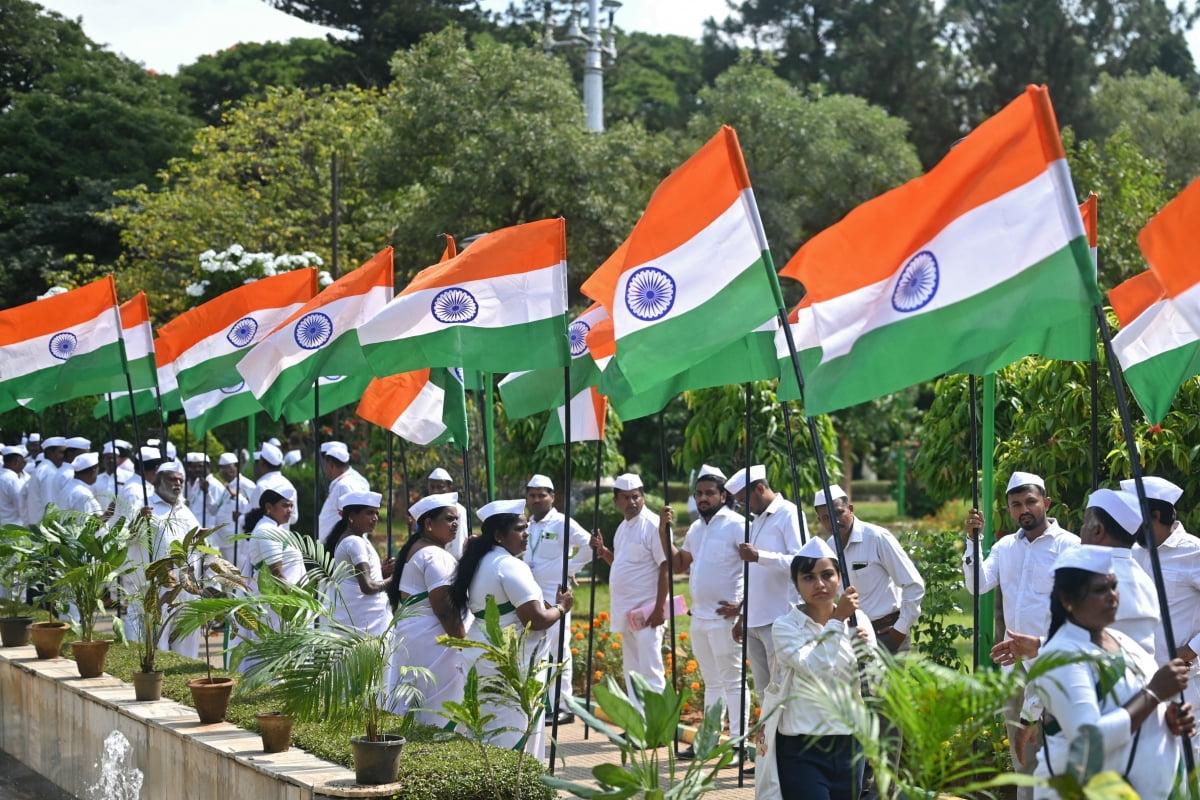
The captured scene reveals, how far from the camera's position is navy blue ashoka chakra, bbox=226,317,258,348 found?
484 inches

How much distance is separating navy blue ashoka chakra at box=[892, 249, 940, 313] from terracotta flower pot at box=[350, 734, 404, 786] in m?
3.05

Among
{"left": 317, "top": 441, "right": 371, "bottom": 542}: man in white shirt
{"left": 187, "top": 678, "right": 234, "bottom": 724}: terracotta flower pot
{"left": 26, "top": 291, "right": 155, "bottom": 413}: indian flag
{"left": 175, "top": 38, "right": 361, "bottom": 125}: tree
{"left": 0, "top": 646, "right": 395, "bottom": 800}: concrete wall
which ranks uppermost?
{"left": 175, "top": 38, "right": 361, "bottom": 125}: tree

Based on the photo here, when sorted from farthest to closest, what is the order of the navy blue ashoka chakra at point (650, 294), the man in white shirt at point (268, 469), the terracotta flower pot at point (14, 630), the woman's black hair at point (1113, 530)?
the man in white shirt at point (268, 469)
the terracotta flower pot at point (14, 630)
the navy blue ashoka chakra at point (650, 294)
the woman's black hair at point (1113, 530)

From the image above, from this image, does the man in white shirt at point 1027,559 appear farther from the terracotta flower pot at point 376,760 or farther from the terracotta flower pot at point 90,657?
the terracotta flower pot at point 90,657

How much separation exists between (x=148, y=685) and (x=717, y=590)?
380 centimetres

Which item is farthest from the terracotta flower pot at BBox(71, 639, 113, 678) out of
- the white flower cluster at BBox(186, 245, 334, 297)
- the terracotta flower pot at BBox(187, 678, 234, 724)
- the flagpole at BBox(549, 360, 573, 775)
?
the white flower cluster at BBox(186, 245, 334, 297)

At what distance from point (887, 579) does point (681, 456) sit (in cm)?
776

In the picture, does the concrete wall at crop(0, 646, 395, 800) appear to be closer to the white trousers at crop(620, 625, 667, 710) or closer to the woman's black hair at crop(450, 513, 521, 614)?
the woman's black hair at crop(450, 513, 521, 614)

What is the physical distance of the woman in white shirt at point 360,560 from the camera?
9.00m

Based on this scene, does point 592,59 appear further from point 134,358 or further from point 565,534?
point 565,534

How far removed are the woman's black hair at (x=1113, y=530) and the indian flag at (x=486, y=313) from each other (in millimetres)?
3330

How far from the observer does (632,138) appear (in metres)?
29.1

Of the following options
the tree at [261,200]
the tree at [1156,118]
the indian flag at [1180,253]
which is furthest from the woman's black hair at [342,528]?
the tree at [1156,118]

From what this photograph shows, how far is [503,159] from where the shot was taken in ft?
90.7
